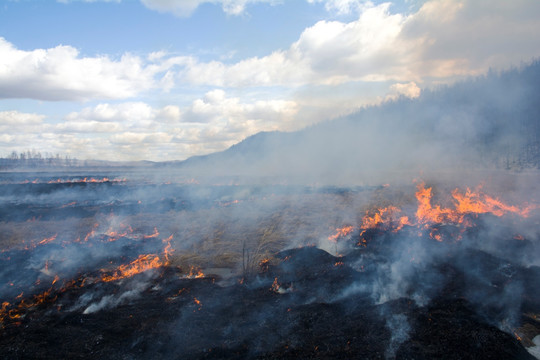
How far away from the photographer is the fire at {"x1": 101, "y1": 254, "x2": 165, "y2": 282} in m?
11.7

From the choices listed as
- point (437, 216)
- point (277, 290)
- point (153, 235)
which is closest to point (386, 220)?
point (437, 216)

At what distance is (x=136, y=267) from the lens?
12.6m

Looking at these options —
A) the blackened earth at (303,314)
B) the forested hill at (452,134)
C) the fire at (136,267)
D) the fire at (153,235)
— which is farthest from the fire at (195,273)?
the forested hill at (452,134)

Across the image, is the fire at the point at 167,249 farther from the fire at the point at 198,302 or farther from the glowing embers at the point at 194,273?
the fire at the point at 198,302

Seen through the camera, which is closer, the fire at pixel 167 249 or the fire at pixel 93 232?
the fire at pixel 167 249

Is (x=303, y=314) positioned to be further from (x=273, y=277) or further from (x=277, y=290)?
(x=273, y=277)

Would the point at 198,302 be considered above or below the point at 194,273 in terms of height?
above

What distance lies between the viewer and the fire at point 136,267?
38.2ft

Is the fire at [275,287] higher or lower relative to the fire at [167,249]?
lower

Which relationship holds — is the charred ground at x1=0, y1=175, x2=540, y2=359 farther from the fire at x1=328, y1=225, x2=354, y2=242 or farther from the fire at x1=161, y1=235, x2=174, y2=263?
the fire at x1=328, y1=225, x2=354, y2=242

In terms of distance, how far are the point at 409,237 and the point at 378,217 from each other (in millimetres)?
4471

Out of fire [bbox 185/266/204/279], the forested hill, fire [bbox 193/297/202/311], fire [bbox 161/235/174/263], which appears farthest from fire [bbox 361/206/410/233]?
the forested hill

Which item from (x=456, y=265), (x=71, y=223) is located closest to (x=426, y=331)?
(x=456, y=265)

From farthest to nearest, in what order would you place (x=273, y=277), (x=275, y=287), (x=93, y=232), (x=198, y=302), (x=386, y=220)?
1. (x=93, y=232)
2. (x=386, y=220)
3. (x=273, y=277)
4. (x=275, y=287)
5. (x=198, y=302)
